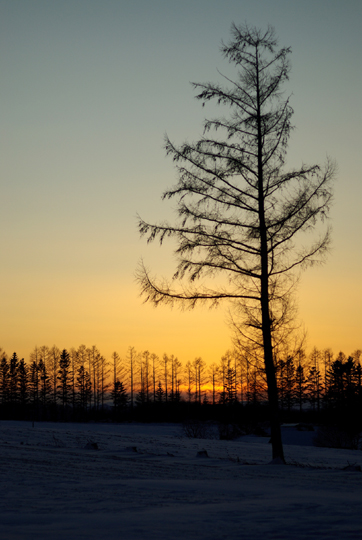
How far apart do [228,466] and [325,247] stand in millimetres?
6556

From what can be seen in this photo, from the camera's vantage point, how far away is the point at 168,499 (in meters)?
7.75

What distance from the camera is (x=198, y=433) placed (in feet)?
121

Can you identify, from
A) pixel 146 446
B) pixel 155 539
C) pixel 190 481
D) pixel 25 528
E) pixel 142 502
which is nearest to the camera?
pixel 155 539

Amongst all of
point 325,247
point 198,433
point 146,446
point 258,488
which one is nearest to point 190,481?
point 258,488

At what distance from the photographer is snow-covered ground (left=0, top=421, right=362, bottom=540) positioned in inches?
215

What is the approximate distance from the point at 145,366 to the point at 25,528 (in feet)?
327

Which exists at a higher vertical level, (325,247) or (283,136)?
(283,136)

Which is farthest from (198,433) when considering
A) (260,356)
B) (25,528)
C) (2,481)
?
(25,528)

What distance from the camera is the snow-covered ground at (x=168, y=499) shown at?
5457 millimetres

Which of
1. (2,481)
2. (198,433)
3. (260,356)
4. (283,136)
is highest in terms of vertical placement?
(283,136)

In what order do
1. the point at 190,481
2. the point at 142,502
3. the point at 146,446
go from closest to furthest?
the point at 142,502, the point at 190,481, the point at 146,446

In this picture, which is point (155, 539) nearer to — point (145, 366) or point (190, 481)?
point (190, 481)

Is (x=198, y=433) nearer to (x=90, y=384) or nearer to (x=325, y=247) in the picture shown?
(x=325, y=247)

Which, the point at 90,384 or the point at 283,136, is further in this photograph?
the point at 90,384
